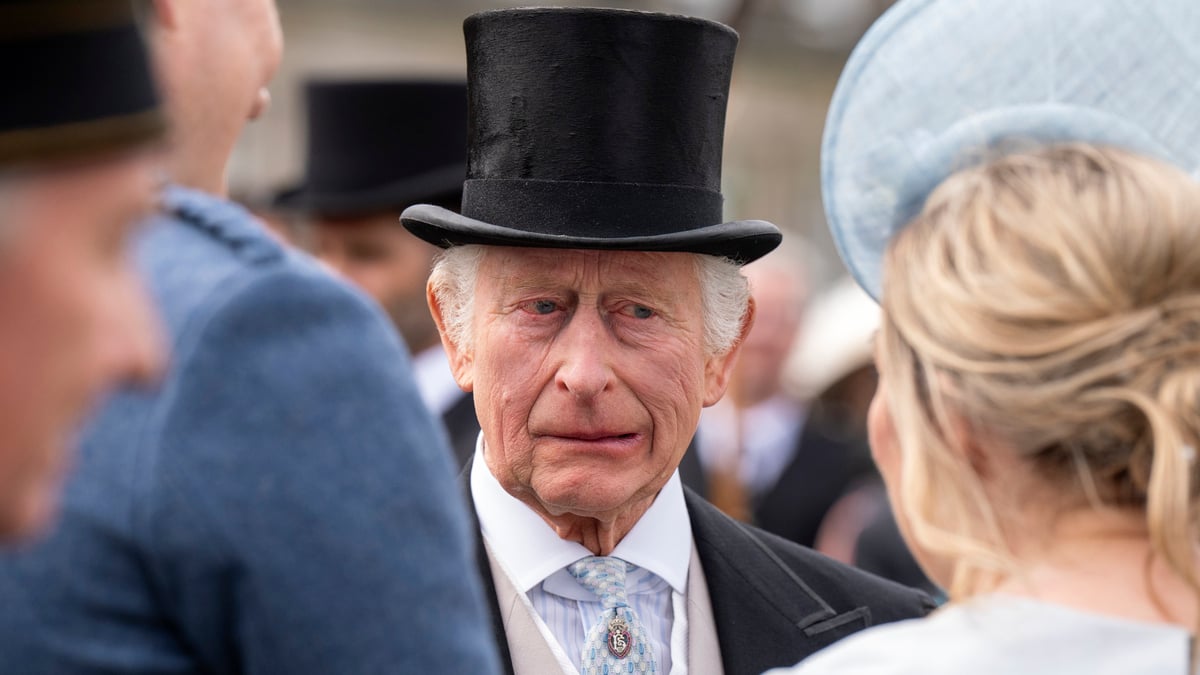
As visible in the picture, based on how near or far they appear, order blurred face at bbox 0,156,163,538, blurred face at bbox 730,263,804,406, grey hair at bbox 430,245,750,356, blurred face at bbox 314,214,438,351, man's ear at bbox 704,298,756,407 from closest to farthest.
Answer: blurred face at bbox 0,156,163,538, grey hair at bbox 430,245,750,356, man's ear at bbox 704,298,756,407, blurred face at bbox 314,214,438,351, blurred face at bbox 730,263,804,406

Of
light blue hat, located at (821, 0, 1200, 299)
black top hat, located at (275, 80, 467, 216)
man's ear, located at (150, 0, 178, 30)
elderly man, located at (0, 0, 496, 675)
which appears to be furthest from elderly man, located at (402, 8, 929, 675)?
black top hat, located at (275, 80, 467, 216)

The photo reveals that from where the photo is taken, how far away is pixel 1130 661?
177 centimetres

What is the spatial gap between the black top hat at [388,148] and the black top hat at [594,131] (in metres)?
2.75

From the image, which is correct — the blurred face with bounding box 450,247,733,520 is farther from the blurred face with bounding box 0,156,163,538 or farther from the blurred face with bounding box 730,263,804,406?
the blurred face with bounding box 730,263,804,406

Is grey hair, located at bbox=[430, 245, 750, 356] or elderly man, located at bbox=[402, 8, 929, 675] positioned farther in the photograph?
grey hair, located at bbox=[430, 245, 750, 356]

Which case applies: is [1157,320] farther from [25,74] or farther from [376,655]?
[25,74]

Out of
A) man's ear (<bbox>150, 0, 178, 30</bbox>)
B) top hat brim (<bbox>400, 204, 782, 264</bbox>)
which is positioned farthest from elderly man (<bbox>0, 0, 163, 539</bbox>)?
top hat brim (<bbox>400, 204, 782, 264</bbox>)

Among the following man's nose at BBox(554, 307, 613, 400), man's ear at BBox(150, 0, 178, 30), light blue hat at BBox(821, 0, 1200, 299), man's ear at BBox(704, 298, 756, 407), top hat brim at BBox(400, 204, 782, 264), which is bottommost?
man's ear at BBox(704, 298, 756, 407)

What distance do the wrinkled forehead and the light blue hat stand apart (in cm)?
72

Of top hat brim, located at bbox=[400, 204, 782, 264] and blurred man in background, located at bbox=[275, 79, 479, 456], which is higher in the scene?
top hat brim, located at bbox=[400, 204, 782, 264]

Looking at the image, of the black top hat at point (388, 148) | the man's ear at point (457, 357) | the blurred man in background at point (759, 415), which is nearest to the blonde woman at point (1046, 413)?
the man's ear at point (457, 357)

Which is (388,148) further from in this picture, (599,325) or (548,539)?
(548,539)

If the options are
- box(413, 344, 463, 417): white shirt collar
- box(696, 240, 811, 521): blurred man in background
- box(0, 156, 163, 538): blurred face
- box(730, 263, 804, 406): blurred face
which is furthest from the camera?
box(730, 263, 804, 406): blurred face

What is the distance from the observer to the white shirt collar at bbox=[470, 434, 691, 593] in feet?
9.74
